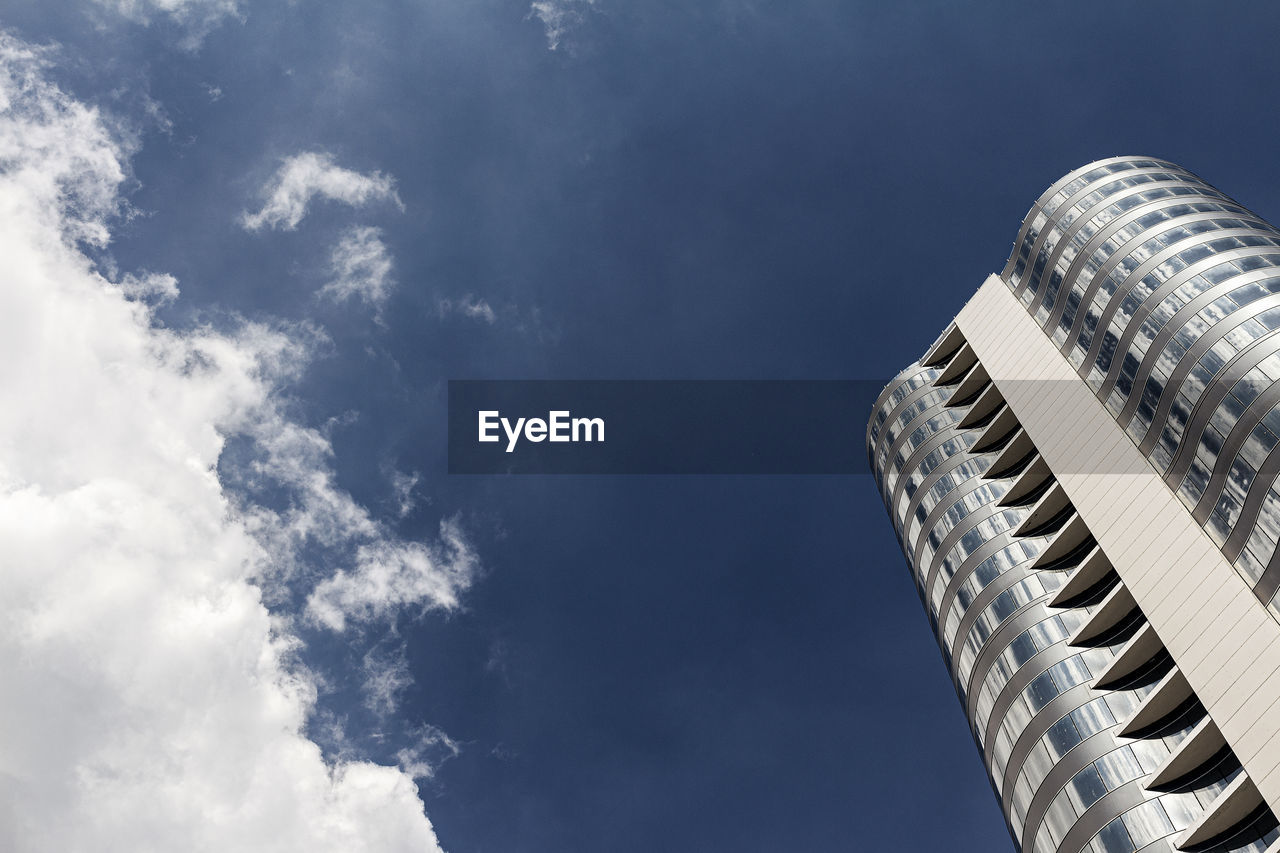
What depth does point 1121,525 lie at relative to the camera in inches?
2007

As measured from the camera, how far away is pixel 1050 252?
6612 cm

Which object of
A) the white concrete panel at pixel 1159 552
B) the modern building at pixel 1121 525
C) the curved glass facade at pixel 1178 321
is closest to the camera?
the white concrete panel at pixel 1159 552

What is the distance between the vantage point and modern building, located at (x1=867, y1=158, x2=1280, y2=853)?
41.2m

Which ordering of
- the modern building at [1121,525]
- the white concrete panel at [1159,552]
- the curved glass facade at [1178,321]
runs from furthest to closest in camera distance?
1. the curved glass facade at [1178,321]
2. the modern building at [1121,525]
3. the white concrete panel at [1159,552]

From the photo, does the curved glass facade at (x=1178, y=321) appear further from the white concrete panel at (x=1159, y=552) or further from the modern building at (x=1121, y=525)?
the white concrete panel at (x=1159, y=552)

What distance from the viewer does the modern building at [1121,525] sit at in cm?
4125

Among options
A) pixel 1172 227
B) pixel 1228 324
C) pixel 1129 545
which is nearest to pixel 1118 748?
pixel 1129 545

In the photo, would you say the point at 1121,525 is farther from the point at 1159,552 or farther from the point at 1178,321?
the point at 1178,321

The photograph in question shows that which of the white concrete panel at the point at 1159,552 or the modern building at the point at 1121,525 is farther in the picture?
the modern building at the point at 1121,525

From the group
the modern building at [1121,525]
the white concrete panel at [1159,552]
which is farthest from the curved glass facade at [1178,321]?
the white concrete panel at [1159,552]

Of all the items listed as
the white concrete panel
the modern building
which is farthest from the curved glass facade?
the white concrete panel

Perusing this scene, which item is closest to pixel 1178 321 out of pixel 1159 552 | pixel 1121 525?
pixel 1121 525

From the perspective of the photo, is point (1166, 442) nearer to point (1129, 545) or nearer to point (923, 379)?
point (1129, 545)

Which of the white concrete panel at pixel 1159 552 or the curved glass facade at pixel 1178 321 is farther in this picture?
the curved glass facade at pixel 1178 321
